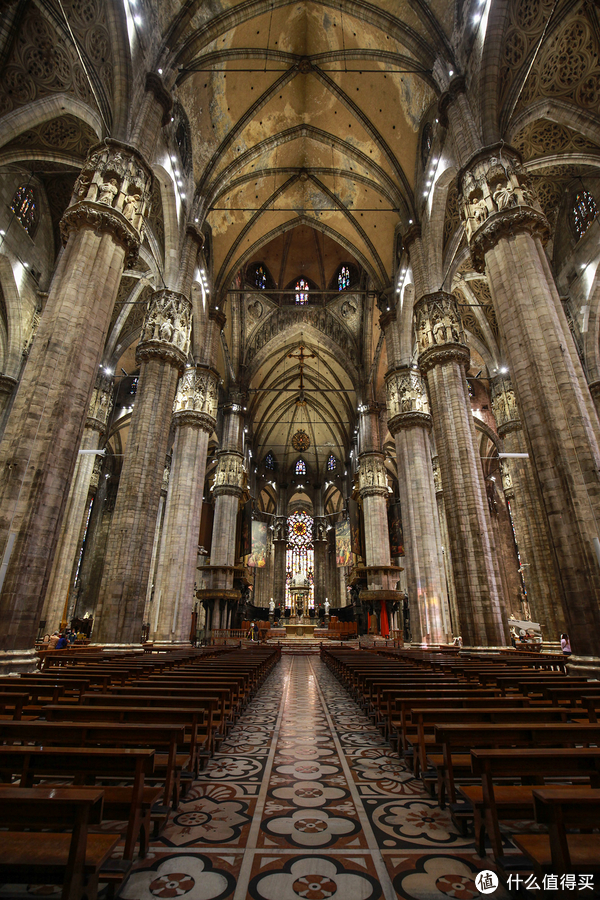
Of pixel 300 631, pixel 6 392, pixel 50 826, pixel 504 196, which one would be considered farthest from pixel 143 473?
pixel 300 631

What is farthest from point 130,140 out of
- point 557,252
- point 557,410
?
point 557,252

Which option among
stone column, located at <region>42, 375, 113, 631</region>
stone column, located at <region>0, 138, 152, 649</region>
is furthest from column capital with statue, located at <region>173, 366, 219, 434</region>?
stone column, located at <region>0, 138, 152, 649</region>

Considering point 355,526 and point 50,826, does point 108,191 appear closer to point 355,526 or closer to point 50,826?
point 50,826

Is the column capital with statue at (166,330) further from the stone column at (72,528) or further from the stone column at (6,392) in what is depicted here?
the stone column at (6,392)

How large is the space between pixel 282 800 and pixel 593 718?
239 cm

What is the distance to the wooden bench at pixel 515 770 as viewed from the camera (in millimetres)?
1979

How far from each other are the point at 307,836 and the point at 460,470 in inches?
417

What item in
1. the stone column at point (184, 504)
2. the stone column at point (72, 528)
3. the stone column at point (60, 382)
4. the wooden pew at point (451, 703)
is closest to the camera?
the wooden pew at point (451, 703)

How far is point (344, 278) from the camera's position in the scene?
29.9m

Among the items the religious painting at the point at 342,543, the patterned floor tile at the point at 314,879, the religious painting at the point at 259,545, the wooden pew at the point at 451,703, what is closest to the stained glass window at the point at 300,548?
the religious painting at the point at 342,543

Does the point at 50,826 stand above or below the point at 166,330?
below

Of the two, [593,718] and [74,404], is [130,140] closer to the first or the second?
[74,404]

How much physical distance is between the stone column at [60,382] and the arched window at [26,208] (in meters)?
7.10

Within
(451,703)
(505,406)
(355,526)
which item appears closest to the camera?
(451,703)
